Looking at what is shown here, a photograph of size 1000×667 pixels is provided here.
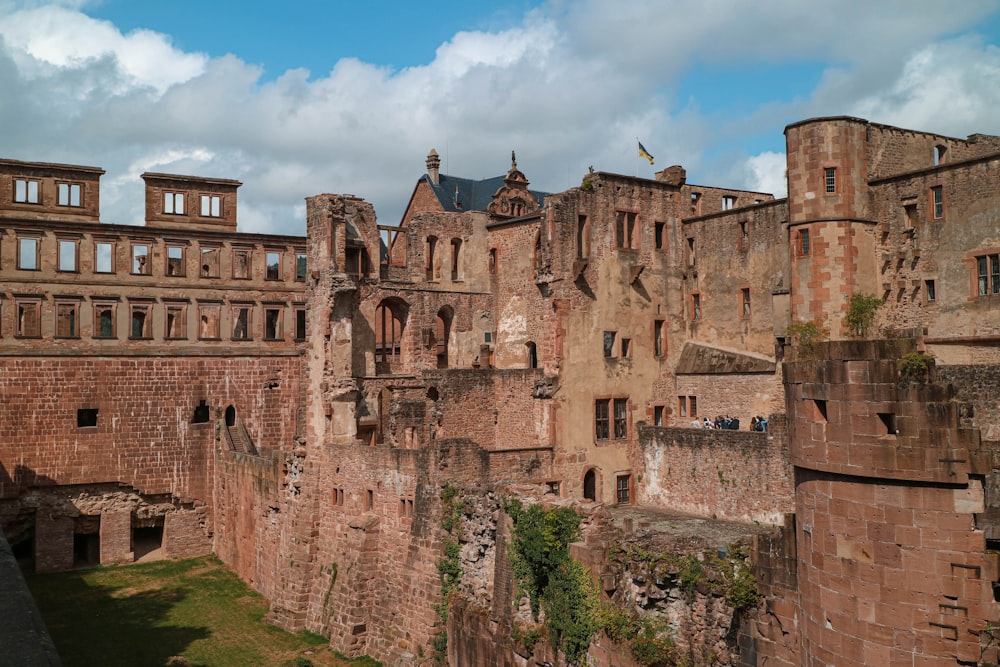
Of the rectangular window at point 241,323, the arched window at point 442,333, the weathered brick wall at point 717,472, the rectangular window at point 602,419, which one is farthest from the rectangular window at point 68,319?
the weathered brick wall at point 717,472

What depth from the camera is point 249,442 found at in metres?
35.8

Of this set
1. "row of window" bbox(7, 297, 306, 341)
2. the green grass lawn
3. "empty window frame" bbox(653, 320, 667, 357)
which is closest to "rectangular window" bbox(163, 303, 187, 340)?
"row of window" bbox(7, 297, 306, 341)

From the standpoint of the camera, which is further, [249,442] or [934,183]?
[249,442]

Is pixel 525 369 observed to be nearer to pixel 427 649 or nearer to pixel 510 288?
pixel 510 288

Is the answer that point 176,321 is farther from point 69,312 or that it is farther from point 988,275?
point 988,275

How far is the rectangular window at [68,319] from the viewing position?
3459 cm

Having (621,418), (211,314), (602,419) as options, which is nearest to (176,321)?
(211,314)

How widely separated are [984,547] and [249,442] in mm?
30121

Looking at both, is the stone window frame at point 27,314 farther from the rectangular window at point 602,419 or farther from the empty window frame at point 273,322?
the rectangular window at point 602,419

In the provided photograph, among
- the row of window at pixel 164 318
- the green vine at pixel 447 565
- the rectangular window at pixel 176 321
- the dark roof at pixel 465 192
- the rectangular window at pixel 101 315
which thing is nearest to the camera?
the green vine at pixel 447 565

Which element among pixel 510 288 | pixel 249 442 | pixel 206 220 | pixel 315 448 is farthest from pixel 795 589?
pixel 206 220

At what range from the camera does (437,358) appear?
113ft

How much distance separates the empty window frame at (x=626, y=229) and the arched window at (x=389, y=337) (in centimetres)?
784

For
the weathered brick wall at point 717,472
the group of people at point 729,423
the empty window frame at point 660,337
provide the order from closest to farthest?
the weathered brick wall at point 717,472 → the group of people at point 729,423 → the empty window frame at point 660,337
